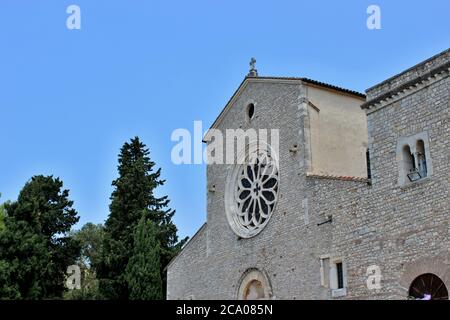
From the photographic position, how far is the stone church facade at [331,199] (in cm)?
1600

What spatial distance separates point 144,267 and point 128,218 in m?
3.81

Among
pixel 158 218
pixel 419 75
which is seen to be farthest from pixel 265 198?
pixel 158 218

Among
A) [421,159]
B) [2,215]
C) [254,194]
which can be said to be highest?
[2,215]

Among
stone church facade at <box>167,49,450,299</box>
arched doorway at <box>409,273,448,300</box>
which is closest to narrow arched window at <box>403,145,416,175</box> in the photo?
stone church facade at <box>167,49,450,299</box>

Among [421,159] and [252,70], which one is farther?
[252,70]

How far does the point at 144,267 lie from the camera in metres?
27.8

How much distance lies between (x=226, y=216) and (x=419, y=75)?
9.84 metres

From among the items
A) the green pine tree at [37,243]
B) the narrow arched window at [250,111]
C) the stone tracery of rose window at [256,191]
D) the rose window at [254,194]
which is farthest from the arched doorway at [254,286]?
the green pine tree at [37,243]

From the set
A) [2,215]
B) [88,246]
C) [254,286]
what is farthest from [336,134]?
[88,246]

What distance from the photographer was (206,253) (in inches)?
958

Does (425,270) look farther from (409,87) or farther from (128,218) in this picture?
(128,218)

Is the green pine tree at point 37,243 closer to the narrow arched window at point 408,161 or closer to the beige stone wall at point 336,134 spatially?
the beige stone wall at point 336,134

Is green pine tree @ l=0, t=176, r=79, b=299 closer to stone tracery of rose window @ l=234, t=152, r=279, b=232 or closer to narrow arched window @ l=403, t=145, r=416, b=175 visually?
stone tracery of rose window @ l=234, t=152, r=279, b=232

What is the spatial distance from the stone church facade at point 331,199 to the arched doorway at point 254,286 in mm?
47
